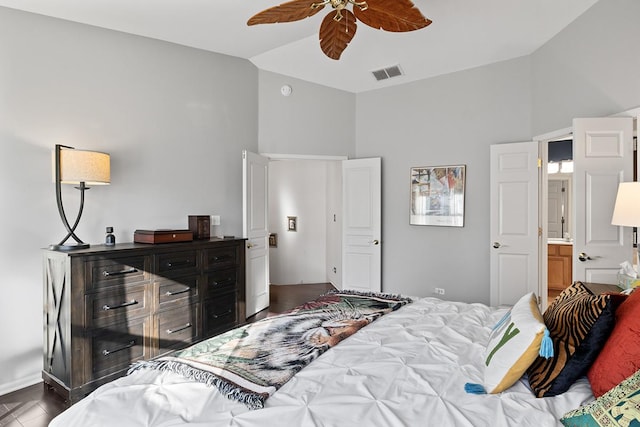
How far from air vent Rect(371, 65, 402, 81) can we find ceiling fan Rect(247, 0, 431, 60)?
1.90 metres

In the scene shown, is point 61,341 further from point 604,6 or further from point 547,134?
point 604,6

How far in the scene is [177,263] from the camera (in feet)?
10.1

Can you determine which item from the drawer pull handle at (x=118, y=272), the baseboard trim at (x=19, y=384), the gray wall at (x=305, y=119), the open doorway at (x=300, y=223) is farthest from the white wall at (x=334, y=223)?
the baseboard trim at (x=19, y=384)

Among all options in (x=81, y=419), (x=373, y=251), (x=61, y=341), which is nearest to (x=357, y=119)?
(x=373, y=251)

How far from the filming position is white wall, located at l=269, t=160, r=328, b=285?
6355 mm

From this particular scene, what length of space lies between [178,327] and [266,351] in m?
1.89

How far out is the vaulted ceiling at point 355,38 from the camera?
3.00 metres

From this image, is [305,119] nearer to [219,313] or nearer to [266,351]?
[219,313]

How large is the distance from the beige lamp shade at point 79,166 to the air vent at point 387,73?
3267 millimetres

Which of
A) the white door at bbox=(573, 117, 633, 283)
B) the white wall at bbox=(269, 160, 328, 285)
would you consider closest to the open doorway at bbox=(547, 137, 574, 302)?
the white door at bbox=(573, 117, 633, 283)

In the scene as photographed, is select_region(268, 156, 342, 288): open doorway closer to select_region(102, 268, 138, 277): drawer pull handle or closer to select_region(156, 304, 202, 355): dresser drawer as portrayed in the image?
select_region(156, 304, 202, 355): dresser drawer

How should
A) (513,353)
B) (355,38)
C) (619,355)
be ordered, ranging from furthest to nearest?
(355,38) < (513,353) < (619,355)

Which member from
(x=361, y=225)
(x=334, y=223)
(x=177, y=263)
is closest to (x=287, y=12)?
(x=177, y=263)

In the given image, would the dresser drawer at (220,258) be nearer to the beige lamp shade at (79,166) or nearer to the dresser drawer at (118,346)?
the dresser drawer at (118,346)
